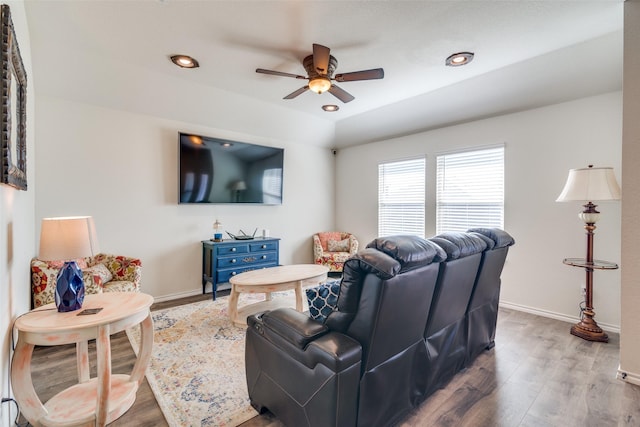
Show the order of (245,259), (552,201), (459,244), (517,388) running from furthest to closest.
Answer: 1. (245,259)
2. (552,201)
3. (517,388)
4. (459,244)

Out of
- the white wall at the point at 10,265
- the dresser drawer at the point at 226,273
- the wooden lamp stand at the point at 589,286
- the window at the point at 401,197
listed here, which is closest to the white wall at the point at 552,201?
Result: the wooden lamp stand at the point at 589,286

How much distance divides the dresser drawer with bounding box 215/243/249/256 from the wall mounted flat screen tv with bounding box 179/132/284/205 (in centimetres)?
77

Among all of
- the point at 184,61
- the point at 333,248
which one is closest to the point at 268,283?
the point at 184,61

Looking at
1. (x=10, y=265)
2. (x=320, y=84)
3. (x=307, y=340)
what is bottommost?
(x=307, y=340)

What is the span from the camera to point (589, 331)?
298 centimetres

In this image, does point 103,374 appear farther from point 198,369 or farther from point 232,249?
point 232,249

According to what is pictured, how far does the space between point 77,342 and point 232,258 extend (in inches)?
101

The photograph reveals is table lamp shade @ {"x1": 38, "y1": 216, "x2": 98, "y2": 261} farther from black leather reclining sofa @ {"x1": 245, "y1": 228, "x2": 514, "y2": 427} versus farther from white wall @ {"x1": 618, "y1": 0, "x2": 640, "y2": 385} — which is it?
white wall @ {"x1": 618, "y1": 0, "x2": 640, "y2": 385}

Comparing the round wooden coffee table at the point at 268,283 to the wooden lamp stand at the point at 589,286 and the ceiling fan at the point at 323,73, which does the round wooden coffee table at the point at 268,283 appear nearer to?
the ceiling fan at the point at 323,73

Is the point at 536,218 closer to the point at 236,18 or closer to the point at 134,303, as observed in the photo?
the point at 236,18

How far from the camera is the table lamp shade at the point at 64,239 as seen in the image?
1730mm

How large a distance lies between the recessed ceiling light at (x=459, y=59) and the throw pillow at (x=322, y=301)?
2738mm

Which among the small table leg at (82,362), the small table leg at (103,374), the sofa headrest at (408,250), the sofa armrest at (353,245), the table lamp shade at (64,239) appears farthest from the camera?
the sofa armrest at (353,245)

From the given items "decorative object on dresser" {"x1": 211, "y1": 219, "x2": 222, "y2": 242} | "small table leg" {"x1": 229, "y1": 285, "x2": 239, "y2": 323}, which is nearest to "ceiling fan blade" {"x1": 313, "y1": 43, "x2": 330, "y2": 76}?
"small table leg" {"x1": 229, "y1": 285, "x2": 239, "y2": 323}
